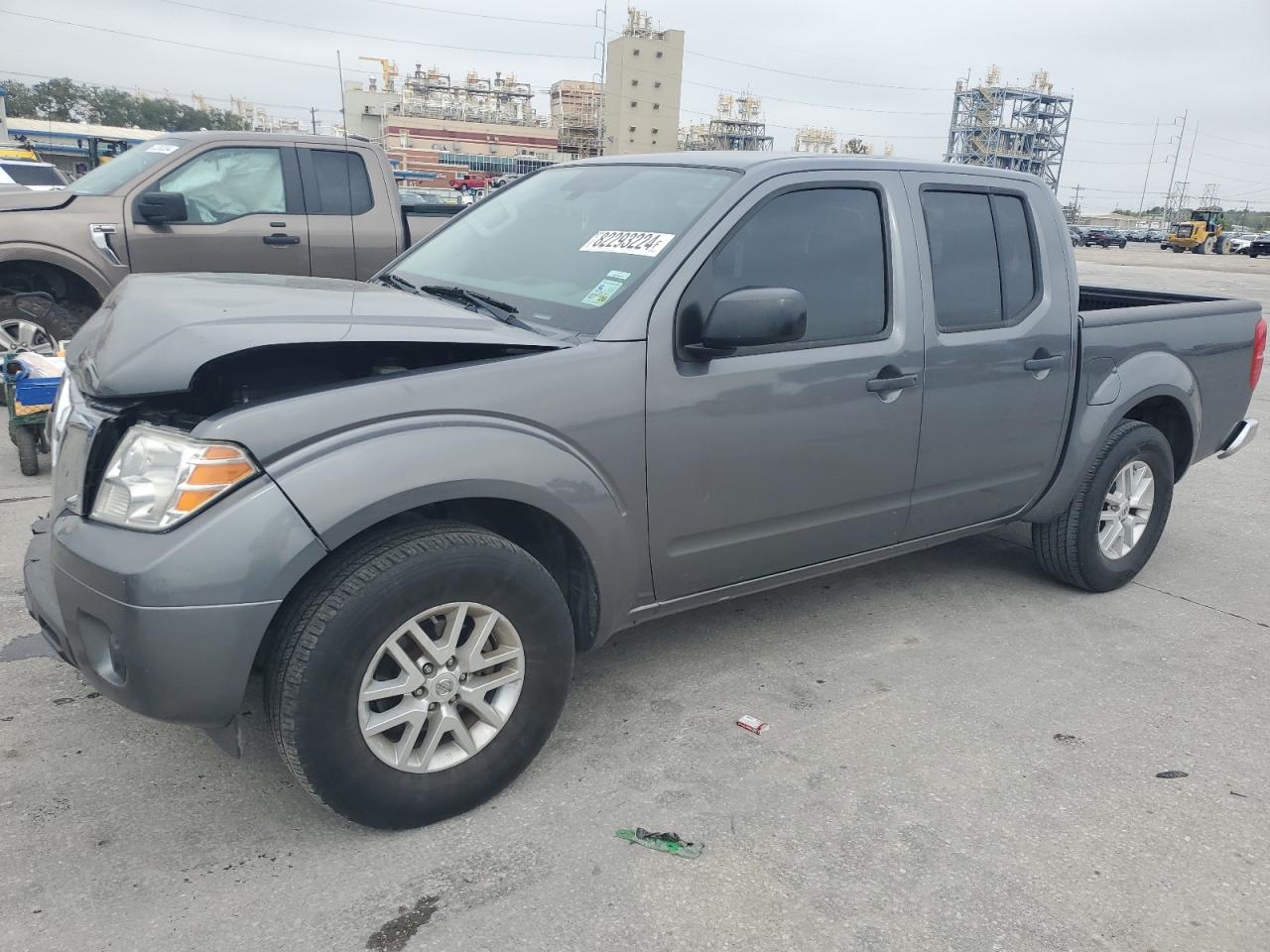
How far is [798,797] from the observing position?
2.79 m

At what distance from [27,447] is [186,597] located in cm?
409

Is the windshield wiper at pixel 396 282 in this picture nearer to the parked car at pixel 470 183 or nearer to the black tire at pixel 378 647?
the black tire at pixel 378 647

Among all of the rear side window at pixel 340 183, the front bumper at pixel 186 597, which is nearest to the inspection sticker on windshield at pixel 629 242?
the front bumper at pixel 186 597

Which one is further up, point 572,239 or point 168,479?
point 572,239

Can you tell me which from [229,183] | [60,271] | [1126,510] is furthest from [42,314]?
[1126,510]

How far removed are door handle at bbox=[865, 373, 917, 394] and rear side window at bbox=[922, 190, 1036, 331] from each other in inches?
11.1

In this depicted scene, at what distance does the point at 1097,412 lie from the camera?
4.14 m

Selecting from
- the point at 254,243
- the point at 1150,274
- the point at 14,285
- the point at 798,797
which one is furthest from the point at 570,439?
Answer: the point at 1150,274

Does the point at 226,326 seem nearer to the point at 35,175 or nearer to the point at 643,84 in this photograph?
the point at 35,175

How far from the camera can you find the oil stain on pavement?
2170 millimetres

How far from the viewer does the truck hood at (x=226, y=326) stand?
230 cm

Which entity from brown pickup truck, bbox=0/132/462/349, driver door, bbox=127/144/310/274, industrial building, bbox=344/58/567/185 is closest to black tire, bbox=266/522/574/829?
driver door, bbox=127/144/310/274

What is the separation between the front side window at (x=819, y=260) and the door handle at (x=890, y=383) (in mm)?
161

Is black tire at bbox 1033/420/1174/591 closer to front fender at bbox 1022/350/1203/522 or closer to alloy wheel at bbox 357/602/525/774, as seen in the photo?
front fender at bbox 1022/350/1203/522
